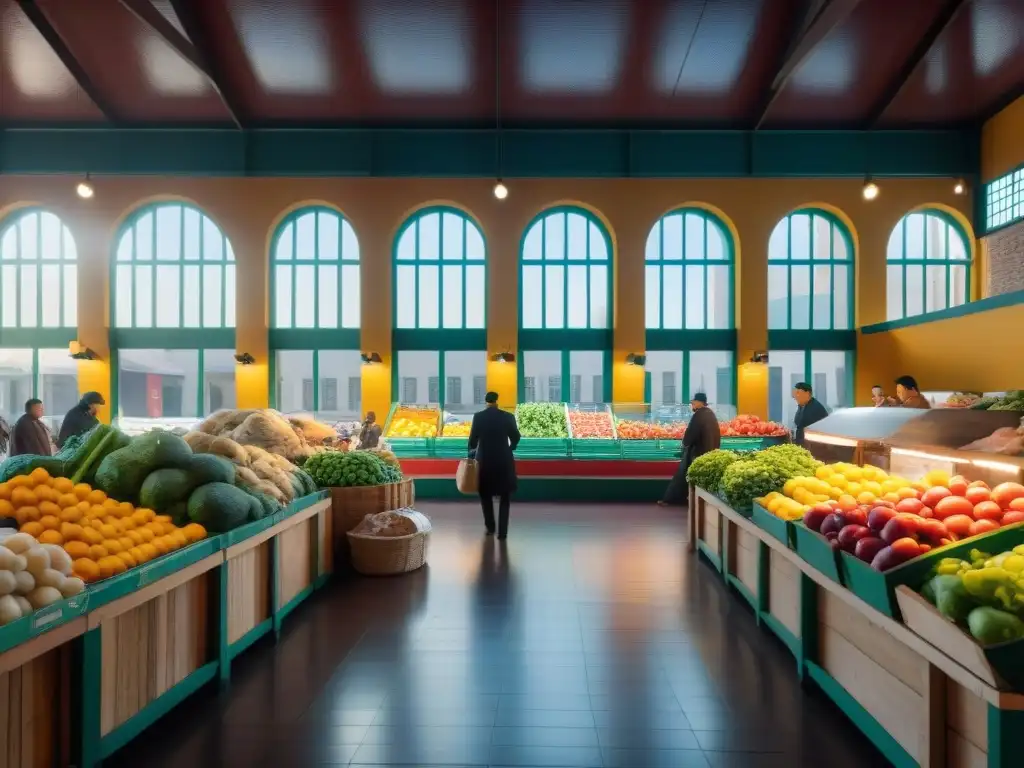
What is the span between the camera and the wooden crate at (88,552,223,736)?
2.36 m

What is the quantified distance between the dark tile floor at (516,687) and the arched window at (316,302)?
755 centimetres

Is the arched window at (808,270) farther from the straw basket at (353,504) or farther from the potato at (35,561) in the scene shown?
the potato at (35,561)

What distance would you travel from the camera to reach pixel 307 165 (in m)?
11.4

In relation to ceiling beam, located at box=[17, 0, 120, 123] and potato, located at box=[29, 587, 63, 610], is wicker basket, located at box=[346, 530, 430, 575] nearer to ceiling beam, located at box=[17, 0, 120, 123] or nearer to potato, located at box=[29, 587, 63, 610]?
potato, located at box=[29, 587, 63, 610]

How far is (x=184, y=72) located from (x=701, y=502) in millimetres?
10479

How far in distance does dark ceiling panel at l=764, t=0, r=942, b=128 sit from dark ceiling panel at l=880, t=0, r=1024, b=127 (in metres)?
0.42

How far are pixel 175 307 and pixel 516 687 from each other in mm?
11605

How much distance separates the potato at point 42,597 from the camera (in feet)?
6.82

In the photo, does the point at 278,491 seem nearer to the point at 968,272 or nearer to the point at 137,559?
the point at 137,559

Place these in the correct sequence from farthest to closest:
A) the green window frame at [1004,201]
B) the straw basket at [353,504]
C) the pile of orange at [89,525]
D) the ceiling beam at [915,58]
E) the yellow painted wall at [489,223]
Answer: the yellow painted wall at [489,223] → the green window frame at [1004,201] → the ceiling beam at [915,58] → the straw basket at [353,504] → the pile of orange at [89,525]

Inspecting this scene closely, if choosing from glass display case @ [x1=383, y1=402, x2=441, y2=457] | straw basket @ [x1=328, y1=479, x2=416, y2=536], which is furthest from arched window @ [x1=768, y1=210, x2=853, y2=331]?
straw basket @ [x1=328, y1=479, x2=416, y2=536]

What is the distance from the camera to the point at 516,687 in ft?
10.3

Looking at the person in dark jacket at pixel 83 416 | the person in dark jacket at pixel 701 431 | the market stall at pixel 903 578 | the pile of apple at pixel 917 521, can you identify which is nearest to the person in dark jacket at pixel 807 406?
the person in dark jacket at pixel 701 431

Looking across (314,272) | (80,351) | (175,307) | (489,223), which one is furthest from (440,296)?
(80,351)
